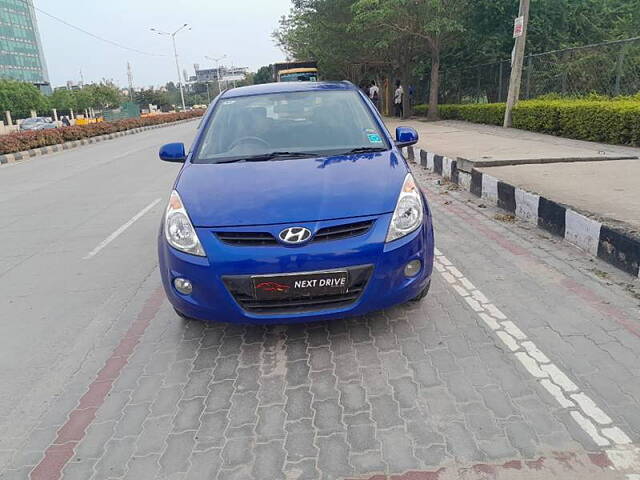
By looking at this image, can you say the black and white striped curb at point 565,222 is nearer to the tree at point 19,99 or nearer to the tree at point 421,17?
the tree at point 421,17

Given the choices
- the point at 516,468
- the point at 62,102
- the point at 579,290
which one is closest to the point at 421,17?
the point at 579,290

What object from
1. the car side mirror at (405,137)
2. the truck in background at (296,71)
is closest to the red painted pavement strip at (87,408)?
the car side mirror at (405,137)

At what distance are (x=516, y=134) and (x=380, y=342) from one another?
12571 millimetres

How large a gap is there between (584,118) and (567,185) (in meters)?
6.21

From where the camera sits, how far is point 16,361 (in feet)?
11.2

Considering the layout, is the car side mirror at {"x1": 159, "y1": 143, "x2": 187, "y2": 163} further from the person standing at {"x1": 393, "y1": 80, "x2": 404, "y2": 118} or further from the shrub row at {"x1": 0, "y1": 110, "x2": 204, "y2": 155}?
the person standing at {"x1": 393, "y1": 80, "x2": 404, "y2": 118}

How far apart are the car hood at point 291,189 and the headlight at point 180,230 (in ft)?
0.17

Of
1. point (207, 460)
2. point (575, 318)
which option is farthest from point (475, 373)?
point (207, 460)

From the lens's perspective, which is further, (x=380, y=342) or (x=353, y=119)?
(x=353, y=119)

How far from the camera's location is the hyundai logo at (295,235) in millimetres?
2857

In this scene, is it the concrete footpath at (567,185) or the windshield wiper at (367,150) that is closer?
the windshield wiper at (367,150)

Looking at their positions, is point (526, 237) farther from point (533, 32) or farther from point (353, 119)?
point (533, 32)

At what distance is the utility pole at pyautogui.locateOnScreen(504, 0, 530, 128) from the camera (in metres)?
13.9

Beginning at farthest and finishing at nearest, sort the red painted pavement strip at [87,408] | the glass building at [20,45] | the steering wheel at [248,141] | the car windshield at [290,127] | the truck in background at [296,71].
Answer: the glass building at [20,45] → the truck in background at [296,71] → the steering wheel at [248,141] → the car windshield at [290,127] → the red painted pavement strip at [87,408]
